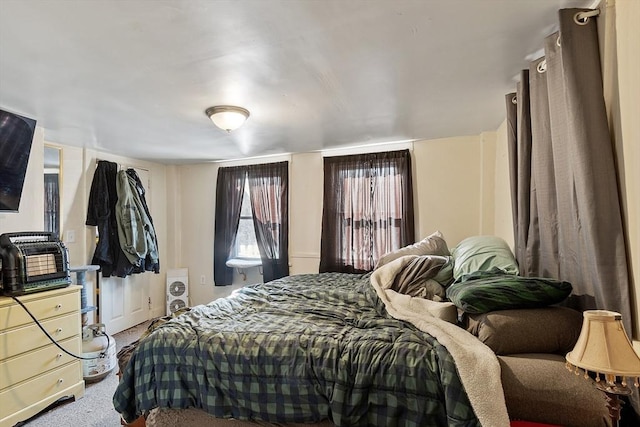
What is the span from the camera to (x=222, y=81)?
1966 mm

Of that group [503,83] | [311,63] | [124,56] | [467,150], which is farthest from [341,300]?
[467,150]

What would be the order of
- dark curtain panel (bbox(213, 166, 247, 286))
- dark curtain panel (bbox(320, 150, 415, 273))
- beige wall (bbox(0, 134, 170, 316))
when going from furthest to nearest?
dark curtain panel (bbox(213, 166, 247, 286)) < dark curtain panel (bbox(320, 150, 415, 273)) < beige wall (bbox(0, 134, 170, 316))

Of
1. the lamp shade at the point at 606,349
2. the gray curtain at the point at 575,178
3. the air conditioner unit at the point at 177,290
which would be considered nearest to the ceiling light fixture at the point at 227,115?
the gray curtain at the point at 575,178

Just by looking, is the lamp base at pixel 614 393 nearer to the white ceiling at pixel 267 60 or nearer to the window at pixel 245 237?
the white ceiling at pixel 267 60

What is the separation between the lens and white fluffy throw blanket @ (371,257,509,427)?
112 cm

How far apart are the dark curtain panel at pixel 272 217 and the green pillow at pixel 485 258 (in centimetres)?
230

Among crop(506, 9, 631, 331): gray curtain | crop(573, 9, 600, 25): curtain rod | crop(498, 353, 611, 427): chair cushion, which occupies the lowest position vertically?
crop(498, 353, 611, 427): chair cushion

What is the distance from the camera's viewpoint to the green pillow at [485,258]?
2.03 metres

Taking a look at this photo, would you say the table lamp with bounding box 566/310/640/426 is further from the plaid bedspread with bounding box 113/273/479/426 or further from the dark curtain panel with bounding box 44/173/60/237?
the dark curtain panel with bounding box 44/173/60/237

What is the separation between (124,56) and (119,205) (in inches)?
104

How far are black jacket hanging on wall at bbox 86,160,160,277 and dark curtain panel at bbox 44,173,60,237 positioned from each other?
1.07 ft

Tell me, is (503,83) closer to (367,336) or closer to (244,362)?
(367,336)

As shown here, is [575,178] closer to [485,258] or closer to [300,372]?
[485,258]

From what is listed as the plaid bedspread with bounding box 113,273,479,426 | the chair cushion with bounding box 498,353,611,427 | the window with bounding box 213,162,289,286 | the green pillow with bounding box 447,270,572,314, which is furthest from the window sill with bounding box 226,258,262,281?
the chair cushion with bounding box 498,353,611,427
